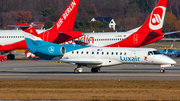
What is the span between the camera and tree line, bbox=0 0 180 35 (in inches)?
5207

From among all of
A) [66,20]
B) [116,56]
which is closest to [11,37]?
[66,20]

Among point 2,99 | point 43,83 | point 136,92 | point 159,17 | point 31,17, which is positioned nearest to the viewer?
point 2,99

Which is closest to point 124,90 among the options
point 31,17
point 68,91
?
point 68,91

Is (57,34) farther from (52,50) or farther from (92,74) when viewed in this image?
(92,74)

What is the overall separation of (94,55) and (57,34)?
17.7m

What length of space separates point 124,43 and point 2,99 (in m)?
33.5

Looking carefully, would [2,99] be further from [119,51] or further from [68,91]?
[119,51]

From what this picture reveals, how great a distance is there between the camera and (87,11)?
151750 millimetres

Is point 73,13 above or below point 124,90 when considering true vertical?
above

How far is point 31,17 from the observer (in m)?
142

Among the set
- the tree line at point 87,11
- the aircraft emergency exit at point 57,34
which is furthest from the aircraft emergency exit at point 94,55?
the tree line at point 87,11

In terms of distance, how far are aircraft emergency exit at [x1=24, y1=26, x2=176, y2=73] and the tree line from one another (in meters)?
83.6

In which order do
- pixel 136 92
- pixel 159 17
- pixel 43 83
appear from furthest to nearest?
pixel 159 17 → pixel 43 83 → pixel 136 92

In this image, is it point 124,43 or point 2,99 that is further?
point 124,43
